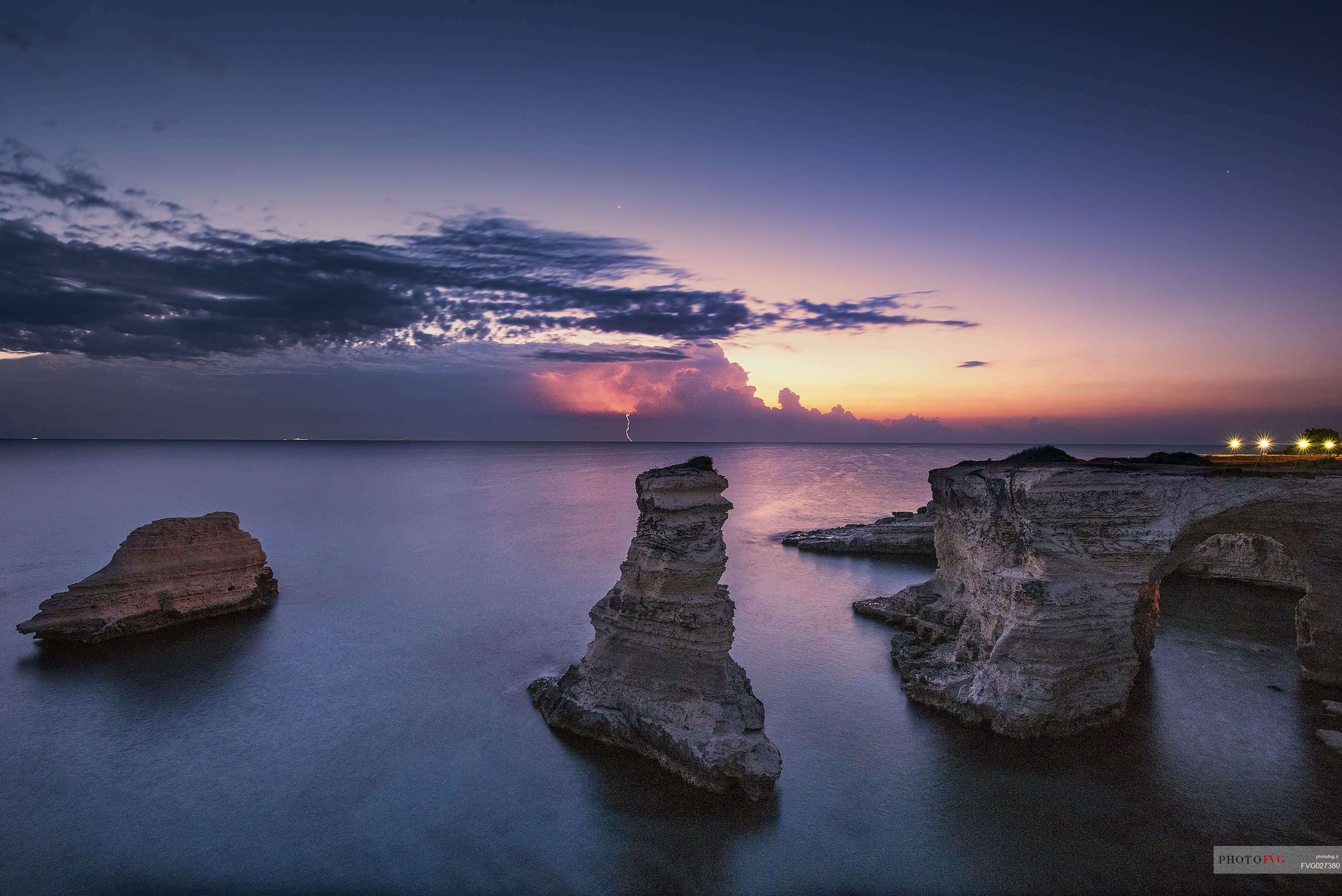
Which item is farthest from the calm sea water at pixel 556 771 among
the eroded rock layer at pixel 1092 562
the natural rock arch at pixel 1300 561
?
the natural rock arch at pixel 1300 561

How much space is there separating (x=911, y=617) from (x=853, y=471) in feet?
354

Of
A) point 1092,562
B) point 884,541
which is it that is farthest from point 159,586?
point 884,541

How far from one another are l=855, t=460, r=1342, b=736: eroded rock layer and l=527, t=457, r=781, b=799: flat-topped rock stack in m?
7.16

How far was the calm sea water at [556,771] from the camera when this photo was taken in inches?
458

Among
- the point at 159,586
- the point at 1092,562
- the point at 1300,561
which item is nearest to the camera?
the point at 1092,562

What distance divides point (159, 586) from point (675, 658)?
23.1m

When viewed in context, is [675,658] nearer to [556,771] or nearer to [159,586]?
[556,771]

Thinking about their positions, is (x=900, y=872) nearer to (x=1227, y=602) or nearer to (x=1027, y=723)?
(x=1027, y=723)

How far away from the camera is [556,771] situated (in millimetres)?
14836

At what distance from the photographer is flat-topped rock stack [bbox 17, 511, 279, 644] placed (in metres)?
23.1

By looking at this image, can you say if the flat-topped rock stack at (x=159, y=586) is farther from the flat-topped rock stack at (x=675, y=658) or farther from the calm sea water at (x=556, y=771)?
the flat-topped rock stack at (x=675, y=658)

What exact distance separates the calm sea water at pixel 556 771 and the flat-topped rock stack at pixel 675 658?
0.70 m

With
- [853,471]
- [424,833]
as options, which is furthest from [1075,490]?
[853,471]

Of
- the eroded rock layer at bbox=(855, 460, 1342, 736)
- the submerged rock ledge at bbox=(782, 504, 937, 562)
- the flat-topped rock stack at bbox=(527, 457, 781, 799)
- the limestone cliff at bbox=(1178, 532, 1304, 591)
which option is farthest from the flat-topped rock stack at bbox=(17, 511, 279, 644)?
the limestone cliff at bbox=(1178, 532, 1304, 591)
